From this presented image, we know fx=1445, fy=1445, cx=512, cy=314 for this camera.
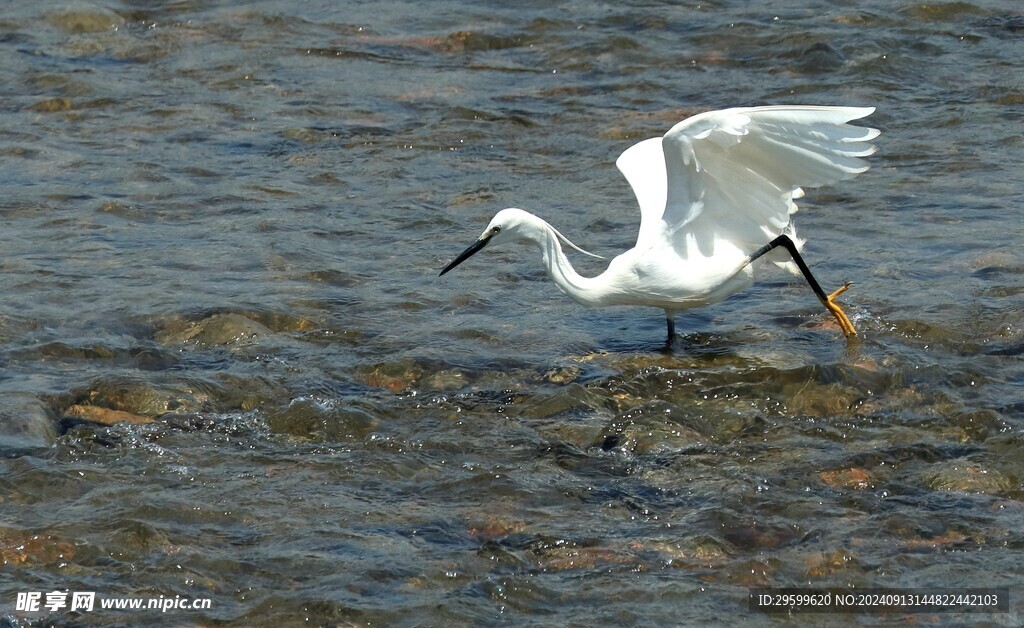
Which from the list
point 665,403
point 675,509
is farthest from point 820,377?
point 675,509

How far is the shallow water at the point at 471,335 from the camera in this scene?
4.96m

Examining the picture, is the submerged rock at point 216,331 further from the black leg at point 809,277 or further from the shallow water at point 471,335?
the black leg at point 809,277

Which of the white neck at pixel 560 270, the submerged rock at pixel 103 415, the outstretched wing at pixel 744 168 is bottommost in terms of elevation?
the submerged rock at pixel 103 415

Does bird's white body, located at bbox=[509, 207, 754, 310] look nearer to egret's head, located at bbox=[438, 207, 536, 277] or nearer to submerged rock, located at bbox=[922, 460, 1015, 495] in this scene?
egret's head, located at bbox=[438, 207, 536, 277]

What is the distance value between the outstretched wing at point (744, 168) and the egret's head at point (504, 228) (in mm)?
620

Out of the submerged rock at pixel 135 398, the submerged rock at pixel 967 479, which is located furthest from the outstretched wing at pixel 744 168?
the submerged rock at pixel 135 398

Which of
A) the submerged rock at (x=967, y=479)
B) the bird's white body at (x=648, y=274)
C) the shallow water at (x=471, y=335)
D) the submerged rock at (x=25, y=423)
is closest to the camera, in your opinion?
the shallow water at (x=471, y=335)

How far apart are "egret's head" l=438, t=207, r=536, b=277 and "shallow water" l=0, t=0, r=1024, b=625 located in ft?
1.58

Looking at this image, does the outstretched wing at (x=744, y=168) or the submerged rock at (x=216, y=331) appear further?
the submerged rock at (x=216, y=331)

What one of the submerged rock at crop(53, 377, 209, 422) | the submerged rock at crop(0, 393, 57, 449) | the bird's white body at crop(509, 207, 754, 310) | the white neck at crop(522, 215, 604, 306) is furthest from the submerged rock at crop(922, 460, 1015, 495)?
the submerged rock at crop(0, 393, 57, 449)

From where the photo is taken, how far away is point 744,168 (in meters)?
6.73

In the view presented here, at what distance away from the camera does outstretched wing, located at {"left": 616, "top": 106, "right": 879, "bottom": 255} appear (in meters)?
6.17

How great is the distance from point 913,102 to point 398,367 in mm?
5387

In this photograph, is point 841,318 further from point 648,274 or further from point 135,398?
point 135,398
